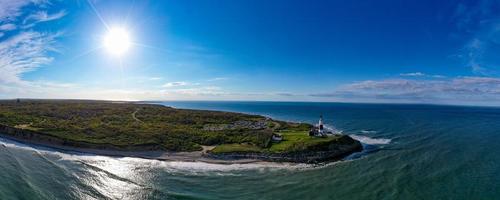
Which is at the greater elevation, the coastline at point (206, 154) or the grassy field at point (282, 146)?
the grassy field at point (282, 146)

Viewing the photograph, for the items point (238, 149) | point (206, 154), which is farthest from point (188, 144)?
point (238, 149)

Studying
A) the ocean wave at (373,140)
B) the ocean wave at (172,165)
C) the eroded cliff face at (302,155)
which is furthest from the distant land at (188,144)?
the ocean wave at (373,140)

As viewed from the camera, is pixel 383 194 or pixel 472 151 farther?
pixel 472 151

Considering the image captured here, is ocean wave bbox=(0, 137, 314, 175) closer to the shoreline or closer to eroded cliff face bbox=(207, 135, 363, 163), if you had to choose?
the shoreline

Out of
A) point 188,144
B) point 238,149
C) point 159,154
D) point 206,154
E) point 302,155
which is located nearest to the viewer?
point 302,155

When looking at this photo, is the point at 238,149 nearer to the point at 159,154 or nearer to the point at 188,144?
the point at 188,144

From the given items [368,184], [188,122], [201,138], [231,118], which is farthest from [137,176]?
[231,118]

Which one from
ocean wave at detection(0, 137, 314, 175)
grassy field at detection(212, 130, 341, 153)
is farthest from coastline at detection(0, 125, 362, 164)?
ocean wave at detection(0, 137, 314, 175)

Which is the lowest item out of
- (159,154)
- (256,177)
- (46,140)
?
(256,177)

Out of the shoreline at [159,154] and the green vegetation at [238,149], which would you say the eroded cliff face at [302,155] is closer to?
the green vegetation at [238,149]

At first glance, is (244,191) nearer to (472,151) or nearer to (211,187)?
(211,187)

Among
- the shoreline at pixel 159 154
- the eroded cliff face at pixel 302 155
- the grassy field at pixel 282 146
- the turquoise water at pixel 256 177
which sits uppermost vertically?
the grassy field at pixel 282 146
